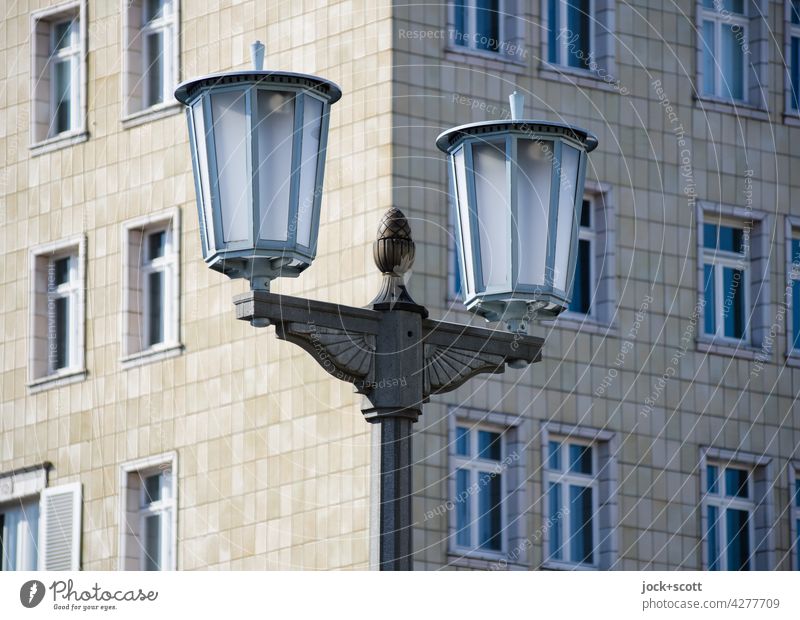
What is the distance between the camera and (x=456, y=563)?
41500 millimetres

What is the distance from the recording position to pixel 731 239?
46.1 metres

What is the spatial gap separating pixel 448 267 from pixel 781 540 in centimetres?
752

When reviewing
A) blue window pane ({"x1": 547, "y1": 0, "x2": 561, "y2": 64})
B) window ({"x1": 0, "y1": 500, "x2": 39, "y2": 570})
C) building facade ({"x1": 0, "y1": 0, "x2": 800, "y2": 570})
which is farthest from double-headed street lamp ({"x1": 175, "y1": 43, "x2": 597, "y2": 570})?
window ({"x1": 0, "y1": 500, "x2": 39, "y2": 570})

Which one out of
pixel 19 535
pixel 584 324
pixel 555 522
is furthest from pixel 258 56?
pixel 19 535

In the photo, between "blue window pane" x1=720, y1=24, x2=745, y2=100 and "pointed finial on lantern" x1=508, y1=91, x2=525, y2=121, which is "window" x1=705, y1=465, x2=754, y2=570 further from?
"pointed finial on lantern" x1=508, y1=91, x2=525, y2=121

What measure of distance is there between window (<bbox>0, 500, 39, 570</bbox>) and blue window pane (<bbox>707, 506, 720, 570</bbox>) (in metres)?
11.0

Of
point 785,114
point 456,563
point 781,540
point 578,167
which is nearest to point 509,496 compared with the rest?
point 456,563

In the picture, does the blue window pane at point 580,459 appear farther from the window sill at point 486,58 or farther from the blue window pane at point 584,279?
the window sill at point 486,58

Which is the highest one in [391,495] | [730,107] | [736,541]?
[730,107]

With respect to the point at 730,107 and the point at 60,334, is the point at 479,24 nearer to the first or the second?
the point at 730,107

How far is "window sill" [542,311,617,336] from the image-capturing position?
4322 cm

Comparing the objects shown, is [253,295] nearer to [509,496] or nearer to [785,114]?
[509,496]

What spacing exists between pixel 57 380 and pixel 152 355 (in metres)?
2.72

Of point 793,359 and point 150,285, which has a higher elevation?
point 150,285
